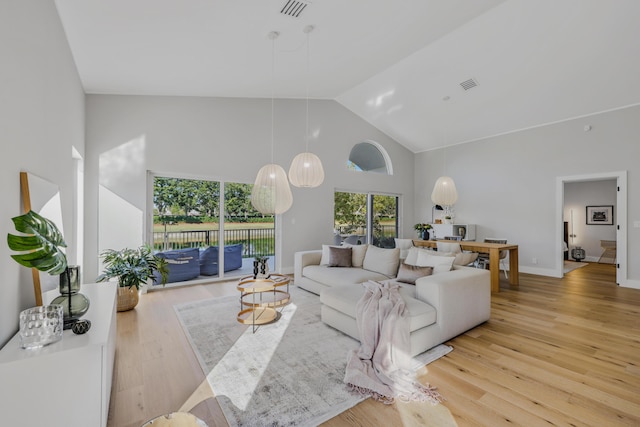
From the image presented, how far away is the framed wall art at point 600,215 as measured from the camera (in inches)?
316

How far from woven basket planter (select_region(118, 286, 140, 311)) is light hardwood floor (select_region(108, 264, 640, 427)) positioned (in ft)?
0.35

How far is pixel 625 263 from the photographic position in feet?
17.0

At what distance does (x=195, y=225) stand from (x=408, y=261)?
12.2 feet

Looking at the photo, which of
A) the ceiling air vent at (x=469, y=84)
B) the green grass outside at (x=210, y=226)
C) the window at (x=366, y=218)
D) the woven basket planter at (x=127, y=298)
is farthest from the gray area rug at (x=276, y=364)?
the ceiling air vent at (x=469, y=84)

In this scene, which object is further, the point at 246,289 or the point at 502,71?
the point at 502,71

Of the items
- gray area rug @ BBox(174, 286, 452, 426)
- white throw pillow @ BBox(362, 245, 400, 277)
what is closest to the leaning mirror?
gray area rug @ BBox(174, 286, 452, 426)

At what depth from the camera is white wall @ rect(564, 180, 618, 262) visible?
8.05 metres

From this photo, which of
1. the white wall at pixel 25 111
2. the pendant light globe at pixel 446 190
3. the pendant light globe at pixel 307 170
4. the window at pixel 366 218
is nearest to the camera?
the white wall at pixel 25 111

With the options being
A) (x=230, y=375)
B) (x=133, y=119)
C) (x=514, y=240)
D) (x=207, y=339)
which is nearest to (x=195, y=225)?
(x=133, y=119)

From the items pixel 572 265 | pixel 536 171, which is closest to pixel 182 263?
pixel 536 171

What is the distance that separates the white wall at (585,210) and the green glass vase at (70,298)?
36.9 ft

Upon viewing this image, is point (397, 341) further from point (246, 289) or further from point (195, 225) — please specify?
point (195, 225)

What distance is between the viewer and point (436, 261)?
3662 millimetres

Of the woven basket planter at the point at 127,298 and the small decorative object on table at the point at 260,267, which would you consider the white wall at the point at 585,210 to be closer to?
the small decorative object on table at the point at 260,267
